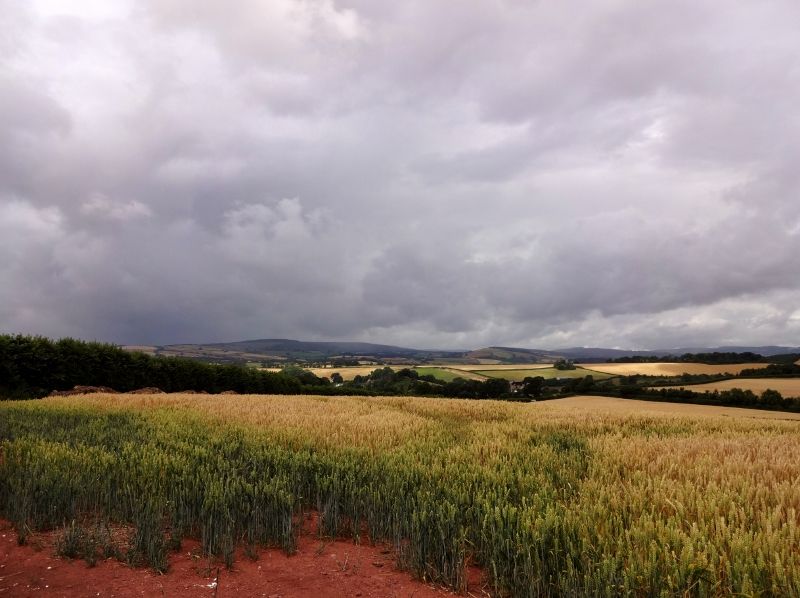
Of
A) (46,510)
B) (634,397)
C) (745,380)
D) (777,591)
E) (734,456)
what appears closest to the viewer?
(777,591)

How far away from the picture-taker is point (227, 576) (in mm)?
4809

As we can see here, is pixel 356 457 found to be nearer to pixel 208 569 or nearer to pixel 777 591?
pixel 208 569

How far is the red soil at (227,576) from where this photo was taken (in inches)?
177

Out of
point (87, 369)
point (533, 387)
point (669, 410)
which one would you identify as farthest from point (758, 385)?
point (87, 369)

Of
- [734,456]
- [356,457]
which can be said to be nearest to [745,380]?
[734,456]

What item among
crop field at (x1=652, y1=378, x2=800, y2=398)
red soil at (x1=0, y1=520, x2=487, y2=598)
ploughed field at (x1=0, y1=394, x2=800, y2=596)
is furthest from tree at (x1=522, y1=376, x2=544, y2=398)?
red soil at (x1=0, y1=520, x2=487, y2=598)

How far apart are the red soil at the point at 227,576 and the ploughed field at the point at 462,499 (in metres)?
0.20

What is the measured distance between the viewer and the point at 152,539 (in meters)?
5.18

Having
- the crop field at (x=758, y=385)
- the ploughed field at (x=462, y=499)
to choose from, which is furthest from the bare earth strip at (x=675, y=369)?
the ploughed field at (x=462, y=499)

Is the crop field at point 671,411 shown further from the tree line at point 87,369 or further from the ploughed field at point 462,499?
the tree line at point 87,369

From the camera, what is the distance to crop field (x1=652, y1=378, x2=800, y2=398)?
40500mm

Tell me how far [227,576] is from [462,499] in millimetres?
2767

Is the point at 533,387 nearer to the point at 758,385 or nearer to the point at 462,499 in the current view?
the point at 758,385

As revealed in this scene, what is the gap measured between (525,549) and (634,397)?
45.8 meters
